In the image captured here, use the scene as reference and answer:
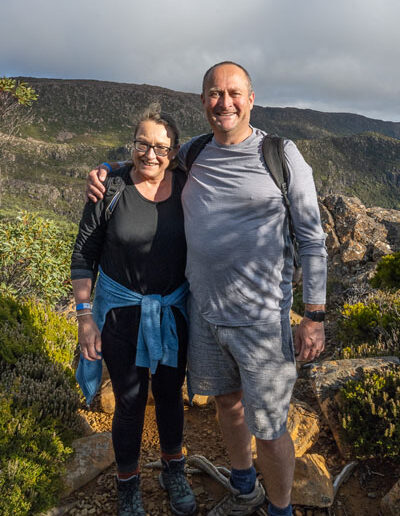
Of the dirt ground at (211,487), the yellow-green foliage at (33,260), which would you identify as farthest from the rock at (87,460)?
the yellow-green foliage at (33,260)

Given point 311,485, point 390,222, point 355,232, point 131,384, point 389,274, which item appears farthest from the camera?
point 390,222

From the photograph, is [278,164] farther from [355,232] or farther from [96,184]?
[355,232]

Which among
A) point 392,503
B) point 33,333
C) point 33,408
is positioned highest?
point 33,333

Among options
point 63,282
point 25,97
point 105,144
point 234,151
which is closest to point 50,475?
point 234,151

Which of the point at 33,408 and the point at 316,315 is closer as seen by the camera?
the point at 316,315

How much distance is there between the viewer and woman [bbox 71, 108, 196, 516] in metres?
2.22

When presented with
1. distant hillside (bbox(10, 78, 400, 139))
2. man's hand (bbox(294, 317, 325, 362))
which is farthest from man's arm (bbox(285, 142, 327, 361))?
distant hillside (bbox(10, 78, 400, 139))

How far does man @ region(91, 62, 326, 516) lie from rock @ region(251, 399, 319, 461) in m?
1.00

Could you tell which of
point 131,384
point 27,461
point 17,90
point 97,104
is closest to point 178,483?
point 131,384

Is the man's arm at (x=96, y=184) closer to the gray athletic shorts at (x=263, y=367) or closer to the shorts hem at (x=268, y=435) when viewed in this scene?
the gray athletic shorts at (x=263, y=367)

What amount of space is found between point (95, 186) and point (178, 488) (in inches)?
82.5

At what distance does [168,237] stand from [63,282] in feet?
16.1

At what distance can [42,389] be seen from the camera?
131 inches

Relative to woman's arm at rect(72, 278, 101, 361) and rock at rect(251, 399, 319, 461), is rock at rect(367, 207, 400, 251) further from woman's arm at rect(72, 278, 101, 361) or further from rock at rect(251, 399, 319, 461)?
woman's arm at rect(72, 278, 101, 361)
